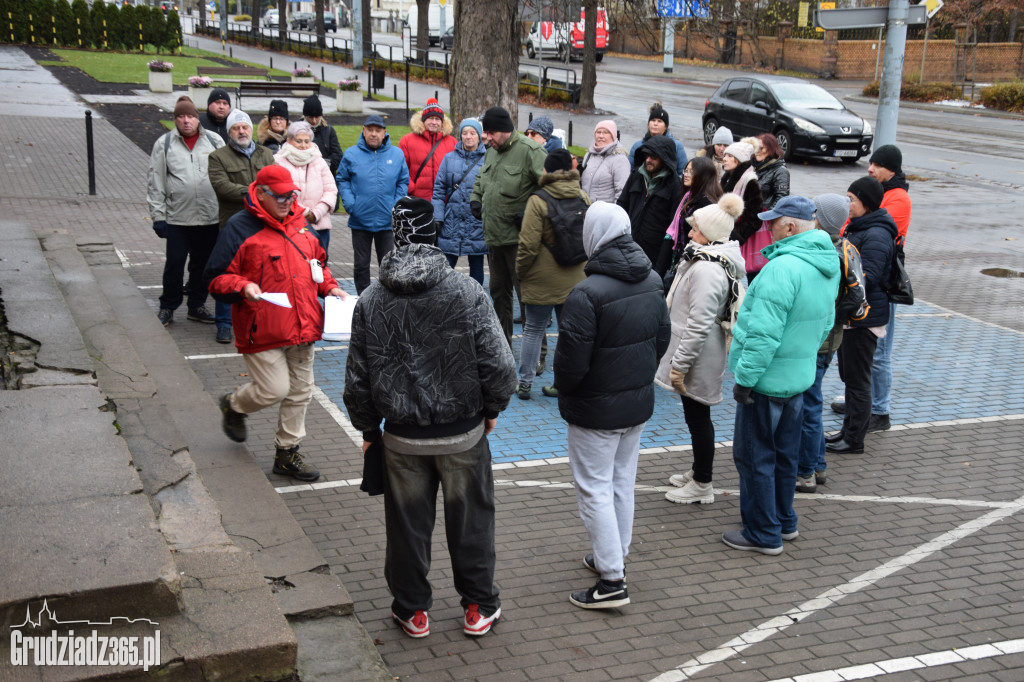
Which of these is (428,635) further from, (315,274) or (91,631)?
(315,274)

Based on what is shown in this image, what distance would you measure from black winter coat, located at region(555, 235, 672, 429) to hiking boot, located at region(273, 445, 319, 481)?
213cm

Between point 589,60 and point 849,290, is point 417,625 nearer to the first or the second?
point 849,290

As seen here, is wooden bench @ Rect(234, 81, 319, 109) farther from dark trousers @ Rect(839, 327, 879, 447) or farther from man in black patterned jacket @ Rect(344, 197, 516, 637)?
man in black patterned jacket @ Rect(344, 197, 516, 637)

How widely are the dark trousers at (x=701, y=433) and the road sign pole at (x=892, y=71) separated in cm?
694

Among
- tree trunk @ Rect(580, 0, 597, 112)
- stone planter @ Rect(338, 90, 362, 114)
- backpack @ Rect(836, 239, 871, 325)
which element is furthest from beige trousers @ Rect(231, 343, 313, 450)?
tree trunk @ Rect(580, 0, 597, 112)

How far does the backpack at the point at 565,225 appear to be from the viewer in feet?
23.6

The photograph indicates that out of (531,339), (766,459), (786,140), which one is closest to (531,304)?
(531,339)

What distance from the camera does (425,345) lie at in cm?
416

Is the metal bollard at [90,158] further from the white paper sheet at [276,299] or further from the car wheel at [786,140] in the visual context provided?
the car wheel at [786,140]

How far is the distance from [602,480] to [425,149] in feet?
18.8

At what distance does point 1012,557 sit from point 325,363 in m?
5.62

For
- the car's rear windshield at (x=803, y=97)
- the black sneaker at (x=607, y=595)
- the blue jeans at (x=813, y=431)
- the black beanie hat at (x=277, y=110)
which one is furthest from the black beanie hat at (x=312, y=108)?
the car's rear windshield at (x=803, y=97)

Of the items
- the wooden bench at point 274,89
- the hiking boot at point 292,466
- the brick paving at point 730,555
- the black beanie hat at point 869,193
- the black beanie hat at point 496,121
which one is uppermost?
the wooden bench at point 274,89

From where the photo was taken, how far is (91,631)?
12.1 ft
